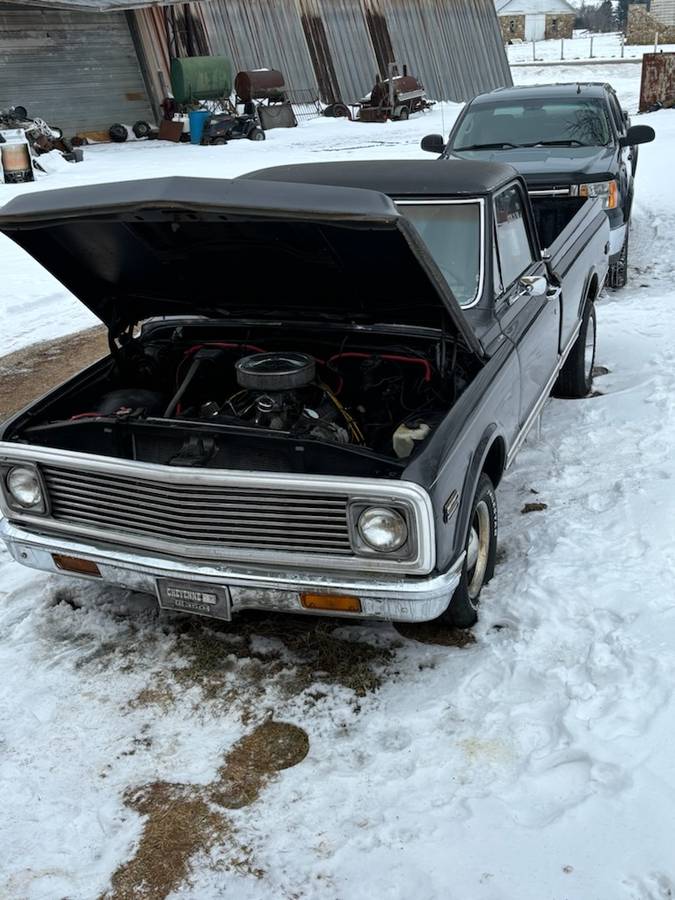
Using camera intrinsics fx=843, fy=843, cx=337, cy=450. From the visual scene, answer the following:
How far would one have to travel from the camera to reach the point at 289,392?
12.2 feet

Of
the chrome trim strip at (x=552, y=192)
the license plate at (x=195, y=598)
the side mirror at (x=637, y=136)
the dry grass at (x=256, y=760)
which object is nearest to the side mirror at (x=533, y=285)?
the license plate at (x=195, y=598)

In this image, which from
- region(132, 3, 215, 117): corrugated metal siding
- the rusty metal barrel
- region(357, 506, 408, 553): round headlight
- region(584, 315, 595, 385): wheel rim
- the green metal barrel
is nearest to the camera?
region(357, 506, 408, 553): round headlight

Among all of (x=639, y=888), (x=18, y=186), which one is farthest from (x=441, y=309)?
(x=18, y=186)

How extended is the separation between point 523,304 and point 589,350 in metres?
1.91

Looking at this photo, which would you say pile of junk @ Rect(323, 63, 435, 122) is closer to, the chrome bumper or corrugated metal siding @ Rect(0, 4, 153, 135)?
corrugated metal siding @ Rect(0, 4, 153, 135)

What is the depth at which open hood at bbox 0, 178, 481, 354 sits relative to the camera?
297cm

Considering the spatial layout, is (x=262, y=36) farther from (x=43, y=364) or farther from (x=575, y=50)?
(x=575, y=50)

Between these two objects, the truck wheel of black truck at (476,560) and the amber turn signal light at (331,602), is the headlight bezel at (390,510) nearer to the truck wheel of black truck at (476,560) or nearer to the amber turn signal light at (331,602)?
the amber turn signal light at (331,602)

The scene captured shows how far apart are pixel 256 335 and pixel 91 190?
1.22 m

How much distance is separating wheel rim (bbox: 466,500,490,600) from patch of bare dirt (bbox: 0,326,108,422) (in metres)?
3.90

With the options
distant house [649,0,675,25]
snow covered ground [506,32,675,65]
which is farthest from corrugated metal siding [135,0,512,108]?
distant house [649,0,675,25]

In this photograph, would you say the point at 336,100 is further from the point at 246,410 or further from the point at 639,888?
the point at 639,888

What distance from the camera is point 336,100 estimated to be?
25875 mm

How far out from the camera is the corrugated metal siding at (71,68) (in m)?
20.1
